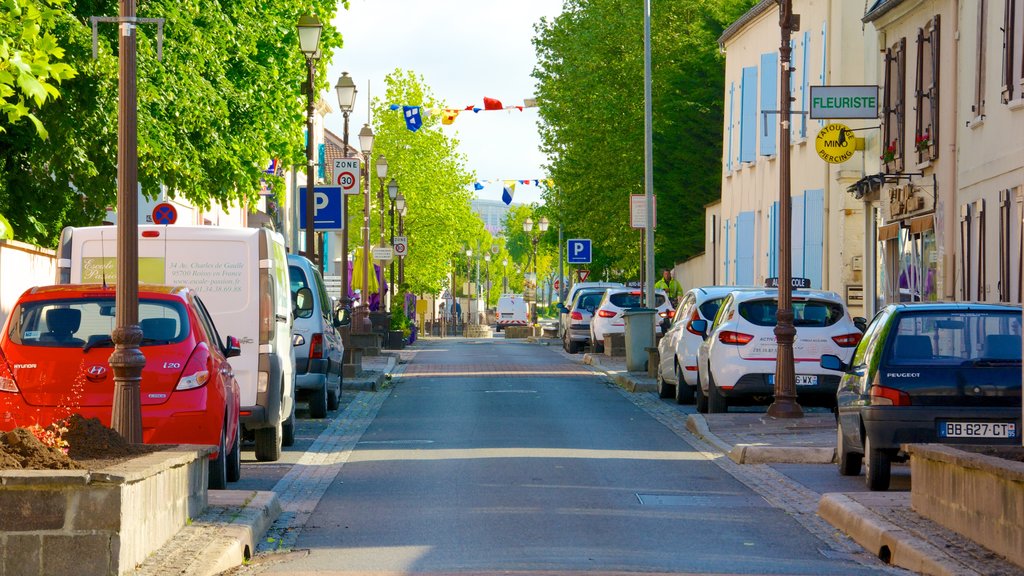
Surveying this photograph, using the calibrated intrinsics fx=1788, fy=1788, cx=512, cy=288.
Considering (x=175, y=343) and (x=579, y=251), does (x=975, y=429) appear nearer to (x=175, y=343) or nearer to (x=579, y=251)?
(x=175, y=343)

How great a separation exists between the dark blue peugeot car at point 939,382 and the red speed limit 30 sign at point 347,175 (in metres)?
19.4

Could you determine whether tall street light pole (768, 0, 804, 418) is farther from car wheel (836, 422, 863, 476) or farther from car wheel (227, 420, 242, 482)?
car wheel (227, 420, 242, 482)

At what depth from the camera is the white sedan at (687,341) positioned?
24156mm

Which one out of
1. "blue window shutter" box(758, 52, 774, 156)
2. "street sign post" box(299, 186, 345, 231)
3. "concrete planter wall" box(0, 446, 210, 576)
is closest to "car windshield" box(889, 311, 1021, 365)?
"concrete planter wall" box(0, 446, 210, 576)

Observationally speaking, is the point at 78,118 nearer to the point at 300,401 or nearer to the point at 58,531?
the point at 300,401

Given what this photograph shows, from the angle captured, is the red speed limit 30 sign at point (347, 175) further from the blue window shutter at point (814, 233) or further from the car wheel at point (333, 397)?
the blue window shutter at point (814, 233)

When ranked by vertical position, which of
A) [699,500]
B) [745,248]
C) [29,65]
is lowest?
[699,500]

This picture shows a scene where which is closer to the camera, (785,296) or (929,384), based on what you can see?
(929,384)

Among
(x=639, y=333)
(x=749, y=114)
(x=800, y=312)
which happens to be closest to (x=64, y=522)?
(x=800, y=312)

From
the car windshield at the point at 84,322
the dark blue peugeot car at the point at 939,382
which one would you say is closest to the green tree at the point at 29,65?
the car windshield at the point at 84,322

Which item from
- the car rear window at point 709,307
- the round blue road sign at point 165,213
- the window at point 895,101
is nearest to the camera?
the car rear window at point 709,307

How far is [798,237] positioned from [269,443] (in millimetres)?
22090

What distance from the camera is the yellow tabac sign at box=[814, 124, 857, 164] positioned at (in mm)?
29891

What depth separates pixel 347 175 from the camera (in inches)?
1308
